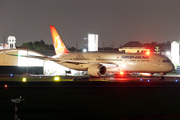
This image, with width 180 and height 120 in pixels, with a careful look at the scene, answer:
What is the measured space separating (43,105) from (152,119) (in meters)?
7.61

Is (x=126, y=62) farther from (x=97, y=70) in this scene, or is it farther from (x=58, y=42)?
(x=58, y=42)

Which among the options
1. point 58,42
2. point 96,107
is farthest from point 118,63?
point 96,107

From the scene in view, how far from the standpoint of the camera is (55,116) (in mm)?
15891

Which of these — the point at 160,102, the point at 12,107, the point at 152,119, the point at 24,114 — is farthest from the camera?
the point at 160,102

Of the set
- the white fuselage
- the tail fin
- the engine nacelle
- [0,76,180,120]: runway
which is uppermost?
the tail fin

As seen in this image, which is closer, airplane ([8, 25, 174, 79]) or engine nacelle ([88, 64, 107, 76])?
airplane ([8, 25, 174, 79])

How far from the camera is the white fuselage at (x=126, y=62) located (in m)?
44.0

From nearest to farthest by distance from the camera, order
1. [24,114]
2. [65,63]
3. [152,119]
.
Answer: [152,119] → [24,114] → [65,63]

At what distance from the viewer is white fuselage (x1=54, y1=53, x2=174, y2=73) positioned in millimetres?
44000

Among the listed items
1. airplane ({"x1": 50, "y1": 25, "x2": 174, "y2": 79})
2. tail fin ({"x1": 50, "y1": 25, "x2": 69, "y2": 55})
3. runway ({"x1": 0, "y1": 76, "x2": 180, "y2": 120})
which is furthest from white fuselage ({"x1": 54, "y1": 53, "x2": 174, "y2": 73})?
runway ({"x1": 0, "y1": 76, "x2": 180, "y2": 120})

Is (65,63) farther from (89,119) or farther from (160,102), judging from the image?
(89,119)

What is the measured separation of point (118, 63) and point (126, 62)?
4.78 ft

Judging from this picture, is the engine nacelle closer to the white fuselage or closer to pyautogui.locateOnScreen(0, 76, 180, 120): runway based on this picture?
the white fuselage

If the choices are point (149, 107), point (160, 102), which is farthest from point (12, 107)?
point (160, 102)
